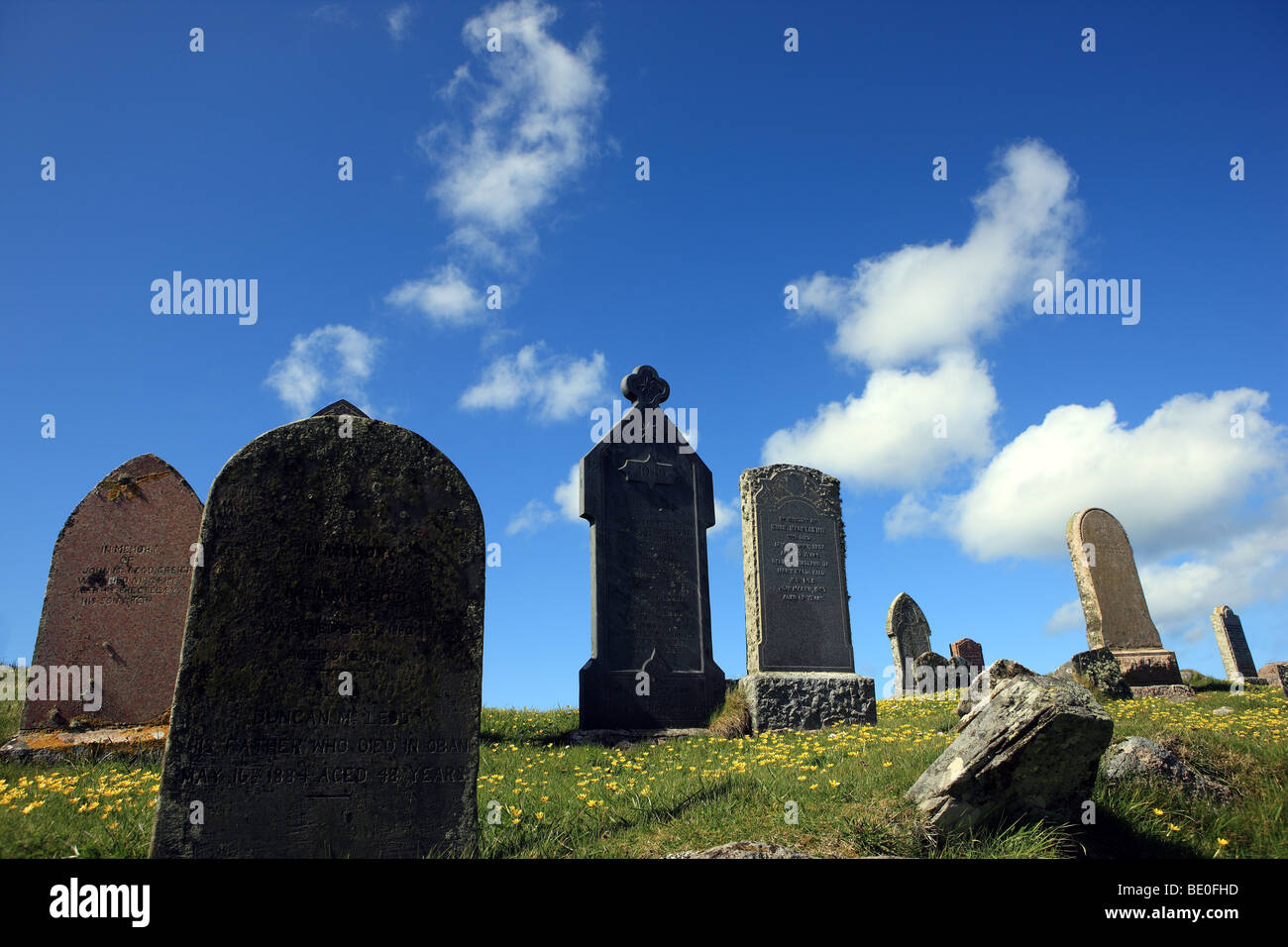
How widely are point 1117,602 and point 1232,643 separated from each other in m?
9.44

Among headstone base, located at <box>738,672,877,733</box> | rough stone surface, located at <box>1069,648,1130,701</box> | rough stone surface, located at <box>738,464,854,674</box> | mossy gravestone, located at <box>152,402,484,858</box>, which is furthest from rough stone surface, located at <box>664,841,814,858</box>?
rough stone surface, located at <box>1069,648,1130,701</box>

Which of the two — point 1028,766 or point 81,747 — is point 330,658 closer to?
point 1028,766

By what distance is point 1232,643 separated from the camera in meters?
20.1

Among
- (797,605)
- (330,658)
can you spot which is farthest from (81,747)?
(797,605)

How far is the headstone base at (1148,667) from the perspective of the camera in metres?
13.1

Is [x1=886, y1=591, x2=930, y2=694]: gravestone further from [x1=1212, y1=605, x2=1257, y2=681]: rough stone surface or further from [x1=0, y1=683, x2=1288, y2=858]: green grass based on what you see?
[x1=0, y1=683, x2=1288, y2=858]: green grass

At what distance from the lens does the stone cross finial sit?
11.3m

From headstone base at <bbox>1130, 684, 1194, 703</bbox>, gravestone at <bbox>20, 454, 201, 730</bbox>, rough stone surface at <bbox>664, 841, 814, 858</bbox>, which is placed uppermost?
gravestone at <bbox>20, 454, 201, 730</bbox>

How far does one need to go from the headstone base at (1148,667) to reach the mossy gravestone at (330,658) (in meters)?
13.0

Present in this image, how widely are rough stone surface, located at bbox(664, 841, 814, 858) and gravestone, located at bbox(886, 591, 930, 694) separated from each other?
1460 cm

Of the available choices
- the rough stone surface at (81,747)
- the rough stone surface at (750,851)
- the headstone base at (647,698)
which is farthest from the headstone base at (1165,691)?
the rough stone surface at (81,747)

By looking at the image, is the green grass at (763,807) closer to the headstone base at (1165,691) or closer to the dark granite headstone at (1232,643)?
the headstone base at (1165,691)
